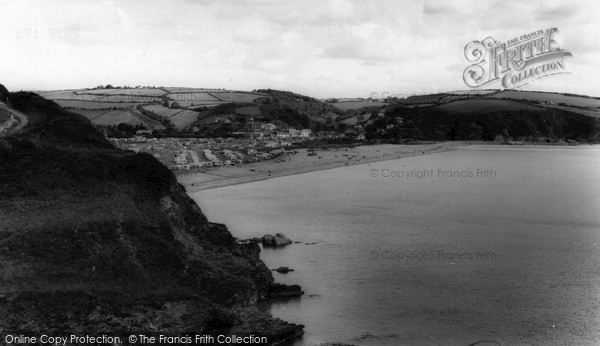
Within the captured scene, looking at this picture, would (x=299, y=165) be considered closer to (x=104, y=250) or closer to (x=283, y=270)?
(x=283, y=270)

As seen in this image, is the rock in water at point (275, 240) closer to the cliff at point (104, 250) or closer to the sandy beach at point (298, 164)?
the cliff at point (104, 250)

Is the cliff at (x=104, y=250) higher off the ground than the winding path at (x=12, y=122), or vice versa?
the winding path at (x=12, y=122)

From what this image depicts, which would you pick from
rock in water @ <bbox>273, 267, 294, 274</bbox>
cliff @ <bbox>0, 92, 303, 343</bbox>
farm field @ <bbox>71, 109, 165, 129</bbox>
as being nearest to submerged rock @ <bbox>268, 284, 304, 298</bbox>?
cliff @ <bbox>0, 92, 303, 343</bbox>

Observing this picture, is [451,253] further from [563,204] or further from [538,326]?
[563,204]

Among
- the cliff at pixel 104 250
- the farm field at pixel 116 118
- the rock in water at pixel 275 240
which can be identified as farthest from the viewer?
the farm field at pixel 116 118

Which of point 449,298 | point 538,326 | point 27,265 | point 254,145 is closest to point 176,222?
point 27,265

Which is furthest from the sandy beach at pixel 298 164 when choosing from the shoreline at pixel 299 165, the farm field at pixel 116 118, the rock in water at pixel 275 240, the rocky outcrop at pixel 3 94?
the farm field at pixel 116 118

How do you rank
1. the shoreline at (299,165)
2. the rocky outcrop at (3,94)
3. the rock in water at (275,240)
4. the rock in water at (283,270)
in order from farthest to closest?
the shoreline at (299,165), the rock in water at (275,240), the rock in water at (283,270), the rocky outcrop at (3,94)
